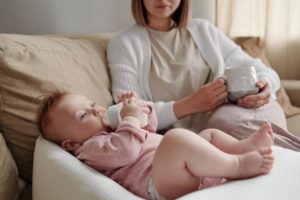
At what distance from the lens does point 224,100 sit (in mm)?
1406

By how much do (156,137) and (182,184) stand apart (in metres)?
0.23

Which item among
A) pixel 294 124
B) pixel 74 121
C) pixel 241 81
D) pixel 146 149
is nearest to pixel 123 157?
pixel 146 149

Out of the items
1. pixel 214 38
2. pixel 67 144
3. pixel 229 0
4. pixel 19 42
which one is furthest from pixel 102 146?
pixel 229 0

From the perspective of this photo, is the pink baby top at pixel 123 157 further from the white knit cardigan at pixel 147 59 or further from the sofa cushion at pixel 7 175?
the white knit cardigan at pixel 147 59

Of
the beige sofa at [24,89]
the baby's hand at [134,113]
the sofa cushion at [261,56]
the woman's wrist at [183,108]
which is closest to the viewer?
the baby's hand at [134,113]

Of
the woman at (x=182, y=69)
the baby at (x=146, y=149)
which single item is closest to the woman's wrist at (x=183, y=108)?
the woman at (x=182, y=69)

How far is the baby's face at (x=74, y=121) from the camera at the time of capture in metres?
1.06

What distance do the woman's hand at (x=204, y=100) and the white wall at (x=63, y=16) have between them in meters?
0.79

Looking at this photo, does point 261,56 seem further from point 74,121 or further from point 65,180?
point 65,180

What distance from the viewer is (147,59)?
154 centimetres

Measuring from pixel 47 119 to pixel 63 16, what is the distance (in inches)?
36.5

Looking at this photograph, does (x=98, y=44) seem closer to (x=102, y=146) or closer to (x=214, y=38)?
(x=214, y=38)

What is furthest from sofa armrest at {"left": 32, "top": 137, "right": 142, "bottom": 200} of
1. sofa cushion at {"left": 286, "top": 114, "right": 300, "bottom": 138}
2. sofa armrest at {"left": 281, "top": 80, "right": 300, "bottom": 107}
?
sofa armrest at {"left": 281, "top": 80, "right": 300, "bottom": 107}

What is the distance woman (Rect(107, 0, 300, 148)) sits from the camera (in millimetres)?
1370
